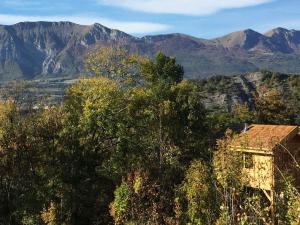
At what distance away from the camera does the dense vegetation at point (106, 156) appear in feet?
100

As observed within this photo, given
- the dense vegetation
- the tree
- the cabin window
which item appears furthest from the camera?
the dense vegetation

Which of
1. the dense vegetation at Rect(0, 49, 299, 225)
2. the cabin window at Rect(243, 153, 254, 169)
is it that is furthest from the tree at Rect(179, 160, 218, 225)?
the cabin window at Rect(243, 153, 254, 169)

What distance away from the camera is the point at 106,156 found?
37.5 m

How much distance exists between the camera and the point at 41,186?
33.6 m

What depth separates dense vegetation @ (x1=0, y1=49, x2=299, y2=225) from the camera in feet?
100

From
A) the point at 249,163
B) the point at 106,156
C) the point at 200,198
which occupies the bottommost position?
the point at 200,198

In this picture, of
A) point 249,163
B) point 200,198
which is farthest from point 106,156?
point 249,163

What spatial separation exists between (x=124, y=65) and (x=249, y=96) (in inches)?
3010

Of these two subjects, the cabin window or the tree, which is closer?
the cabin window

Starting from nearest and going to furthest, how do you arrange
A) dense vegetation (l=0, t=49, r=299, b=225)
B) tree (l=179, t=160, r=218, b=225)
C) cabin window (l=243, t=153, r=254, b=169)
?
cabin window (l=243, t=153, r=254, b=169) → tree (l=179, t=160, r=218, b=225) → dense vegetation (l=0, t=49, r=299, b=225)

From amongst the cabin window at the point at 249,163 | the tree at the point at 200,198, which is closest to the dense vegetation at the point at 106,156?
the tree at the point at 200,198

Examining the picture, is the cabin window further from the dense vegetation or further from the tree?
the dense vegetation

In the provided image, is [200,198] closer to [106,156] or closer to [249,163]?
[249,163]

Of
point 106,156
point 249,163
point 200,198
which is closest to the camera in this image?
point 249,163
